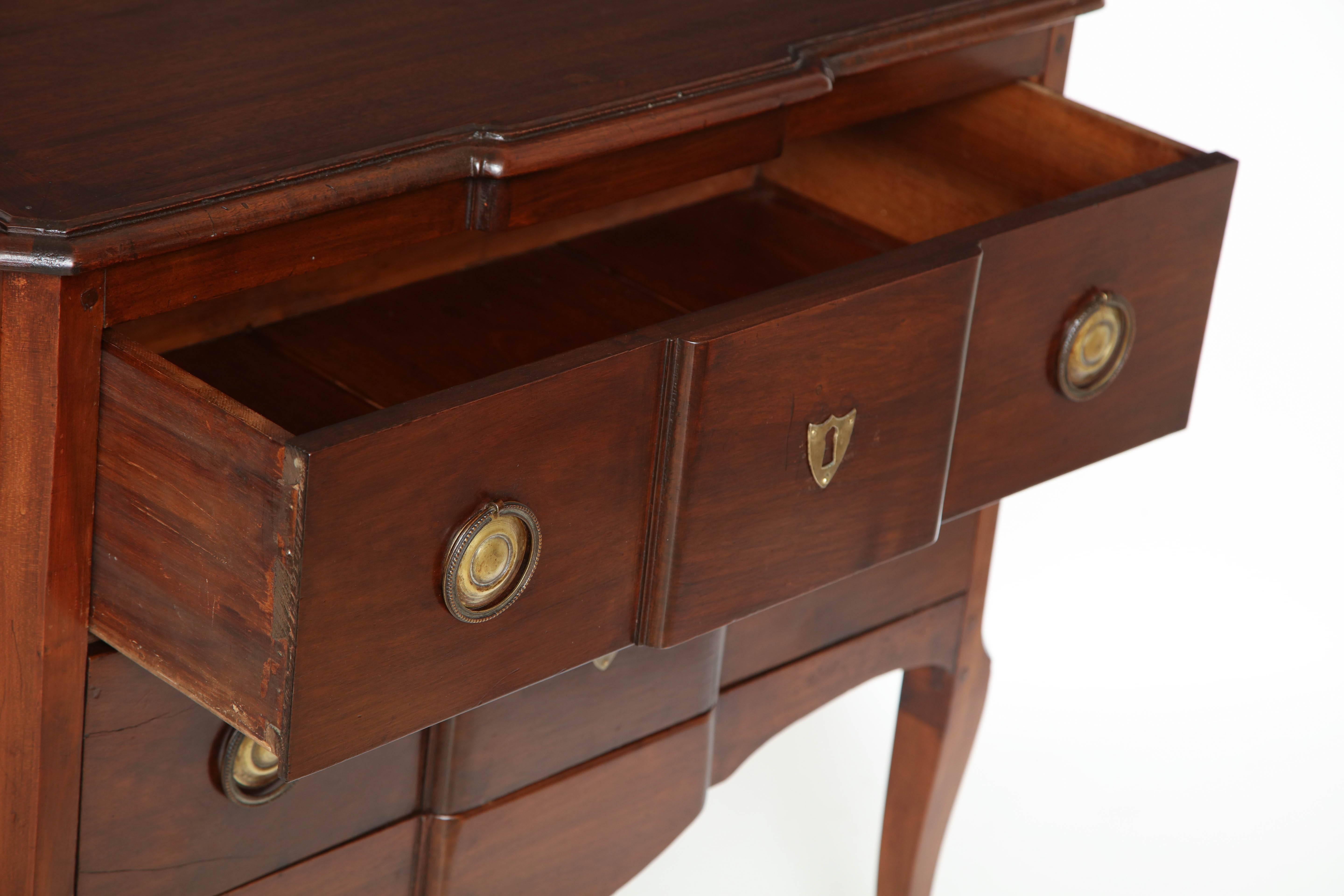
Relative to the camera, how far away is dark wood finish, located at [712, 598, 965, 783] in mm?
1346

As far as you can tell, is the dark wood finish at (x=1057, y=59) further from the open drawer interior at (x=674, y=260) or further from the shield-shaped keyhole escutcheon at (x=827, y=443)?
the shield-shaped keyhole escutcheon at (x=827, y=443)

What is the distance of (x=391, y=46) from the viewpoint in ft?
3.57

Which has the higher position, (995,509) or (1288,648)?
(995,509)

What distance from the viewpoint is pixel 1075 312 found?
1162 millimetres

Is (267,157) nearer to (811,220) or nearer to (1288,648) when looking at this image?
(811,220)

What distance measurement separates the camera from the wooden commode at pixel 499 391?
0.88 metres

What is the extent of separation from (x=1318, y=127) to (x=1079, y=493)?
1.58ft

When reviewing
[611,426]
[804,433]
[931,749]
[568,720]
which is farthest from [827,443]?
[931,749]

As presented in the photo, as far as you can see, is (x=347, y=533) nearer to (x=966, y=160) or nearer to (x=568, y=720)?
(x=568, y=720)

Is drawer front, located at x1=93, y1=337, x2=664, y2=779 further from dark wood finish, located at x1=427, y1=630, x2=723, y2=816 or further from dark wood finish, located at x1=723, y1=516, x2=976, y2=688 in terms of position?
dark wood finish, located at x1=723, y1=516, x2=976, y2=688

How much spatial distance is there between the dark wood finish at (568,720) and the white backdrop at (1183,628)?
557 millimetres

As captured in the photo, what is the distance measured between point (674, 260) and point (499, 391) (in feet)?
1.52

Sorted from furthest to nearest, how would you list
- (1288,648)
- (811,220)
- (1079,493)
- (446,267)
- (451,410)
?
(1079,493) < (1288,648) < (811,220) < (446,267) < (451,410)

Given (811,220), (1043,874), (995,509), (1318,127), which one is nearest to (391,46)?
(811,220)
